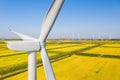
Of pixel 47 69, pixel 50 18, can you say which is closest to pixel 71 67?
pixel 47 69

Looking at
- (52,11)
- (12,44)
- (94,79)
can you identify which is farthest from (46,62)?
(94,79)

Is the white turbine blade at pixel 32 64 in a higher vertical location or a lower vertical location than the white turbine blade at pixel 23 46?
lower

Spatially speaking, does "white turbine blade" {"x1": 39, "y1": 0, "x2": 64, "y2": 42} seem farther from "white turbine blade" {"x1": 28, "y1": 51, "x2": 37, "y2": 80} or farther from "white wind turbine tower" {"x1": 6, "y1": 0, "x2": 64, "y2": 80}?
"white turbine blade" {"x1": 28, "y1": 51, "x2": 37, "y2": 80}

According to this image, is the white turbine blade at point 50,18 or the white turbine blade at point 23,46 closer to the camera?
the white turbine blade at point 50,18

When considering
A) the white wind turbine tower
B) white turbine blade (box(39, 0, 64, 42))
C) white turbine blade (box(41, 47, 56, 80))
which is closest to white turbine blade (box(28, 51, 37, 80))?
the white wind turbine tower

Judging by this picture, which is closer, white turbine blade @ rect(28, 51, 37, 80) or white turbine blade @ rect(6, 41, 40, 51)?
white turbine blade @ rect(6, 41, 40, 51)

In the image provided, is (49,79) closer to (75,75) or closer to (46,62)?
(46,62)

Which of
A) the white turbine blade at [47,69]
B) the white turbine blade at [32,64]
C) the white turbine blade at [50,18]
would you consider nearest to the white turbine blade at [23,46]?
A: the white turbine blade at [32,64]

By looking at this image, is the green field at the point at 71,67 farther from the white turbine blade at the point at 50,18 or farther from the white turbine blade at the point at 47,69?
the white turbine blade at the point at 50,18

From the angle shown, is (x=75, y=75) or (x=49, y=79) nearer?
(x=49, y=79)
